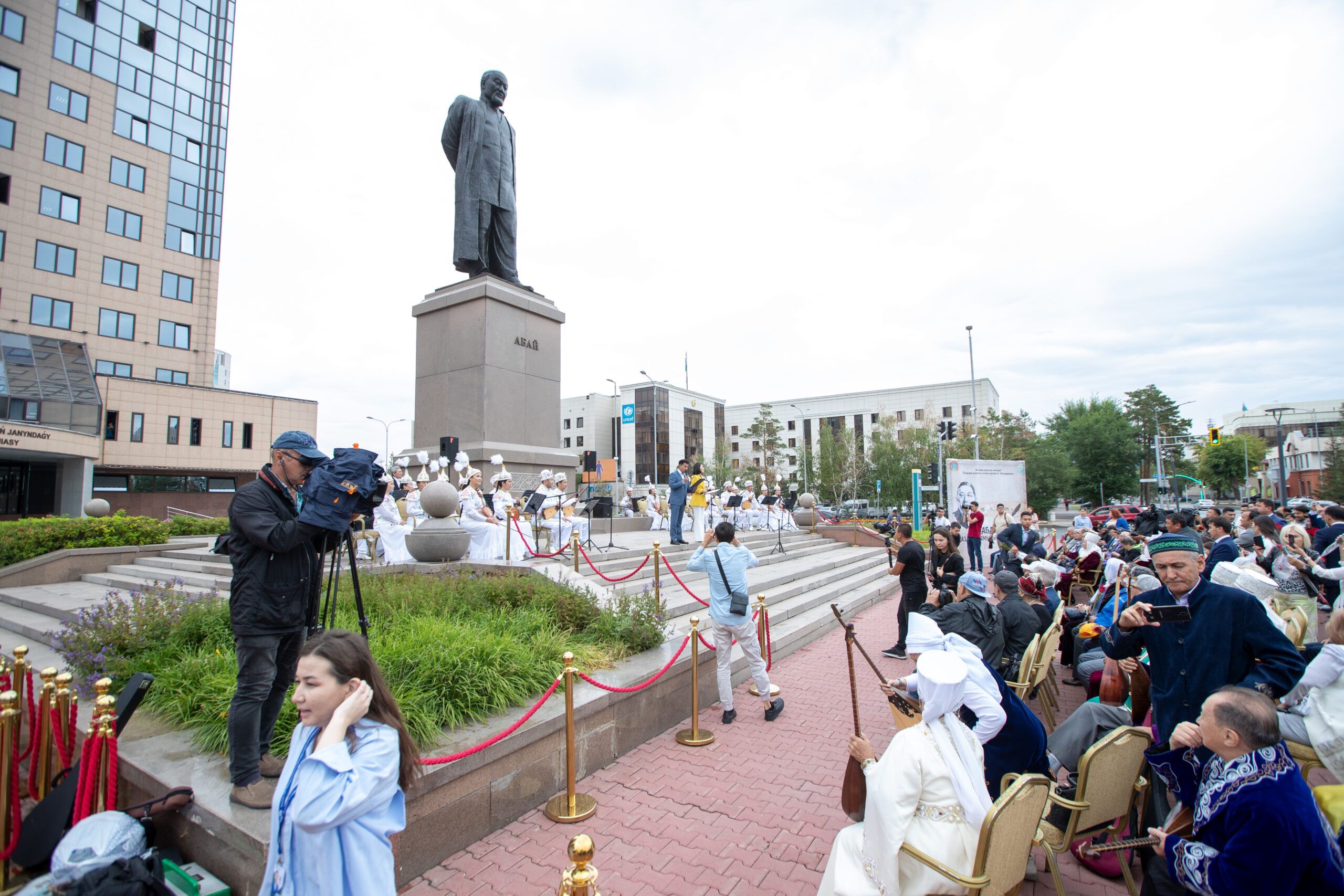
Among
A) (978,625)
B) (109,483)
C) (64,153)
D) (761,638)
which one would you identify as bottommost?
(761,638)

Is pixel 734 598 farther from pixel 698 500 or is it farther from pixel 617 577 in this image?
pixel 698 500

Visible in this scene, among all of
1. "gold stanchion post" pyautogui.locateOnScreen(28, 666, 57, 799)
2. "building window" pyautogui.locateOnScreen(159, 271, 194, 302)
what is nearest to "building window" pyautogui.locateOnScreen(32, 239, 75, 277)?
"building window" pyautogui.locateOnScreen(159, 271, 194, 302)

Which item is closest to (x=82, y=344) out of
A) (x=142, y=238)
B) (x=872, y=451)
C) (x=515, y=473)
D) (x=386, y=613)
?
(x=142, y=238)

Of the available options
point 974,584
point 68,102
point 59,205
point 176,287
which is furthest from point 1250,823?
point 68,102

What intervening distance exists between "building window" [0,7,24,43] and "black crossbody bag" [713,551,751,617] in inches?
2001

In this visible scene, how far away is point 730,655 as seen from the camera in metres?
6.96

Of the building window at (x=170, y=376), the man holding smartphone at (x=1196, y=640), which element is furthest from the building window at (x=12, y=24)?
the man holding smartphone at (x=1196, y=640)

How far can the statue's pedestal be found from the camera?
14.8 m

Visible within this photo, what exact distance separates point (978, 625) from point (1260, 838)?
3.48m

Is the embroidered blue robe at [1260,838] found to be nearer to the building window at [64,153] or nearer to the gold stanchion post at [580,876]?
the gold stanchion post at [580,876]

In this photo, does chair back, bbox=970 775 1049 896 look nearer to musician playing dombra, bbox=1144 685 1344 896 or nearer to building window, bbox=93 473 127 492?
musician playing dombra, bbox=1144 685 1344 896

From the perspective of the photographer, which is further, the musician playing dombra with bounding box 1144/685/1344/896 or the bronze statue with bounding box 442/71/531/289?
the bronze statue with bounding box 442/71/531/289

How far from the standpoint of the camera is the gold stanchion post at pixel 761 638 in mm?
7148

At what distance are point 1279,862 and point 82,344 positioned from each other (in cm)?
4924
